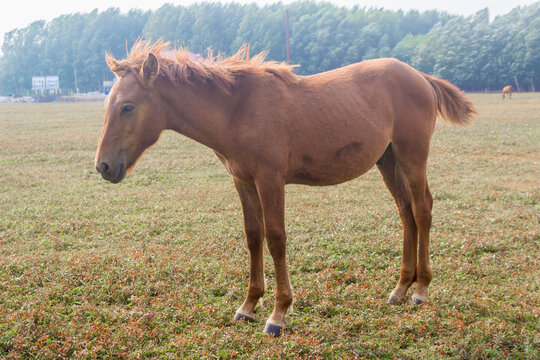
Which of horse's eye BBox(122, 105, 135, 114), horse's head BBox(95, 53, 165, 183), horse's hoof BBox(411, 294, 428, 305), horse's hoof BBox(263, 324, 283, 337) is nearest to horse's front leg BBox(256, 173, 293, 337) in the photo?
horse's hoof BBox(263, 324, 283, 337)

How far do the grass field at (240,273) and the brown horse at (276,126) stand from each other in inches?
17.0

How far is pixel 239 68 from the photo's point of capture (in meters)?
3.56

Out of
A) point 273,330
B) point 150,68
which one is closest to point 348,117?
point 150,68

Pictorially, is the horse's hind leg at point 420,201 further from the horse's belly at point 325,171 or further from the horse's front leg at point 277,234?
the horse's front leg at point 277,234

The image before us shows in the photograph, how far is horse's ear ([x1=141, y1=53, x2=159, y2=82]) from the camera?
314 centimetres

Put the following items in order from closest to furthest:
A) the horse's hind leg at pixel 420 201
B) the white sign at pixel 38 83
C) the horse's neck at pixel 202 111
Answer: the horse's neck at pixel 202 111 < the horse's hind leg at pixel 420 201 < the white sign at pixel 38 83

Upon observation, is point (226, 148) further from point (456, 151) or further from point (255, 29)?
point (255, 29)

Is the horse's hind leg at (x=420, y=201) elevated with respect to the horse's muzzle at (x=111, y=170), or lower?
lower

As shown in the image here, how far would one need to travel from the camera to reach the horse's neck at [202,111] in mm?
3400

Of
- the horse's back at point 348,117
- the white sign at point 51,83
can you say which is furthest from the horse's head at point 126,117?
the white sign at point 51,83

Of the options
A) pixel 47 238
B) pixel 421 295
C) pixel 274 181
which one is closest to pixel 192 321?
pixel 274 181

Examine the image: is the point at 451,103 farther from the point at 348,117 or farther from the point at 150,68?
the point at 150,68

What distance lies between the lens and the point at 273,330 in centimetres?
354

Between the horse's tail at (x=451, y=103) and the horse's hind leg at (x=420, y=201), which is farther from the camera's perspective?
the horse's tail at (x=451, y=103)
